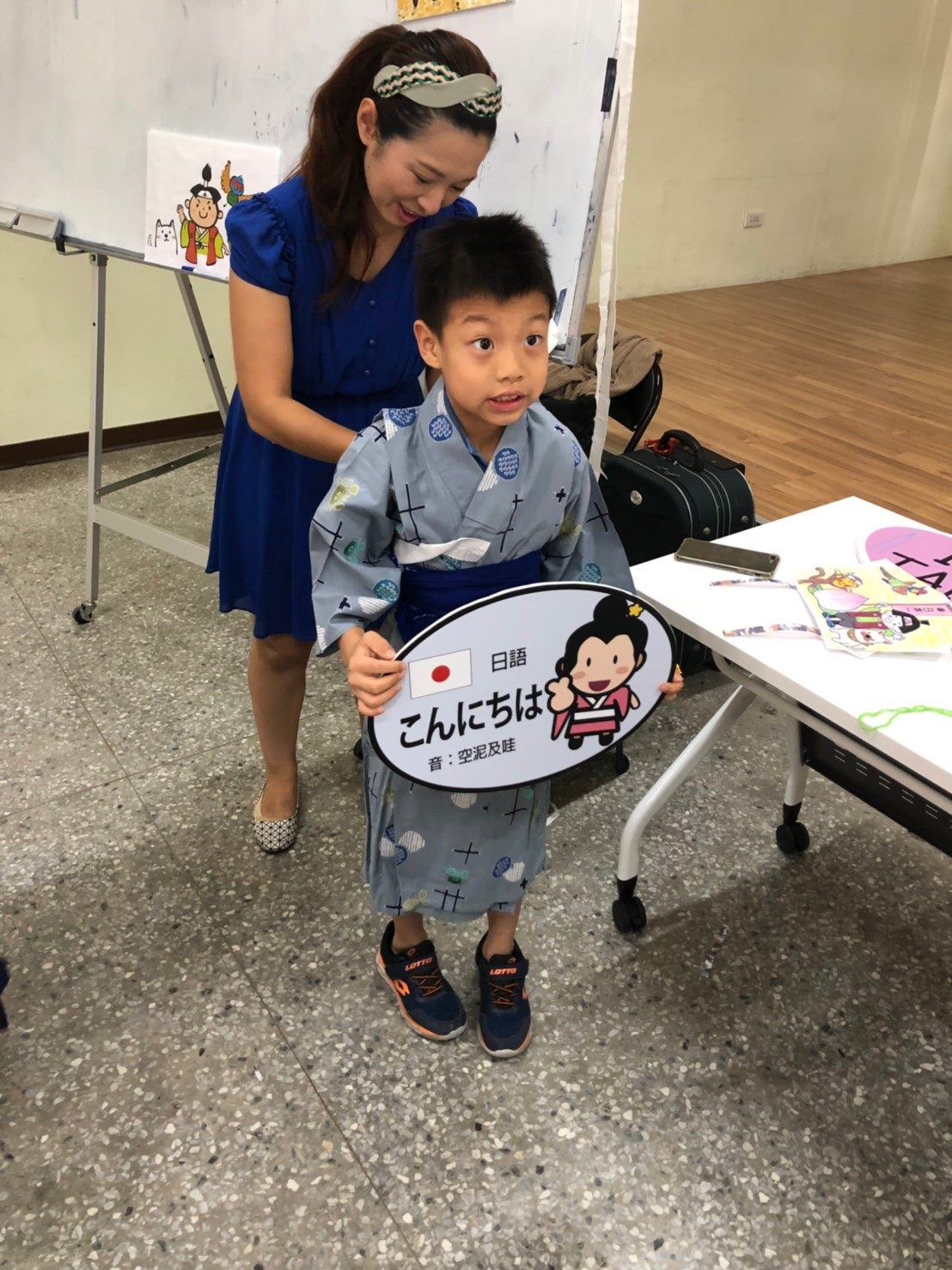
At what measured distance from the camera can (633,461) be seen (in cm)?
215

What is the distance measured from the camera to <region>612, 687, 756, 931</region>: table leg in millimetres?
1444

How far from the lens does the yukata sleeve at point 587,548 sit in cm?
109

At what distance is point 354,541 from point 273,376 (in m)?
0.35

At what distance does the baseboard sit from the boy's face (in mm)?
2645

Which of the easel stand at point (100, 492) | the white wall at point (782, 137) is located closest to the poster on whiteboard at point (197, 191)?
the easel stand at point (100, 492)

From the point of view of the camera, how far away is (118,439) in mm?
3309

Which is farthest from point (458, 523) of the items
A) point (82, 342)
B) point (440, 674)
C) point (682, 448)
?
point (82, 342)

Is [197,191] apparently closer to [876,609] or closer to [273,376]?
[273,376]

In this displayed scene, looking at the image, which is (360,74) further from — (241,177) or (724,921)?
(724,921)

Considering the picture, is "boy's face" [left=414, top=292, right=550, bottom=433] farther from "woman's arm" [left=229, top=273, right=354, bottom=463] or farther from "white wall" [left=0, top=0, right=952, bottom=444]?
"white wall" [left=0, top=0, right=952, bottom=444]

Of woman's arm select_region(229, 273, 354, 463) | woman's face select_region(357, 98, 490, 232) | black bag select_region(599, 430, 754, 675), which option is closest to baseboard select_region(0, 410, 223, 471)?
black bag select_region(599, 430, 754, 675)

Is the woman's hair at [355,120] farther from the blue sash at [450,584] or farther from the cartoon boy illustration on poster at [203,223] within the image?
the cartoon boy illustration on poster at [203,223]

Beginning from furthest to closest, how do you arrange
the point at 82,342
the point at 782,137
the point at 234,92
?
the point at 782,137 → the point at 82,342 → the point at 234,92

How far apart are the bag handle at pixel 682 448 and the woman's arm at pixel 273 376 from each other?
3.73ft
